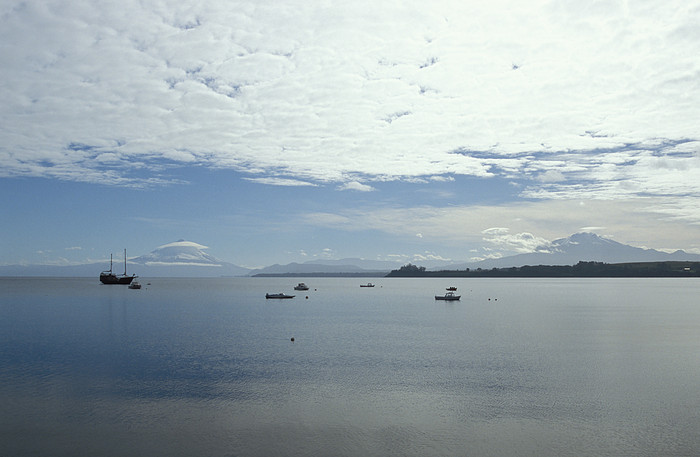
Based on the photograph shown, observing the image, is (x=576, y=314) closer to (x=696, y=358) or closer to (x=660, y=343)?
(x=660, y=343)

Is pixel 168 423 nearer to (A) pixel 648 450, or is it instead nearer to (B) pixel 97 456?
(B) pixel 97 456

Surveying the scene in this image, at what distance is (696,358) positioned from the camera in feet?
173

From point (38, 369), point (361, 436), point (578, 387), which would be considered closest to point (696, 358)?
point (578, 387)

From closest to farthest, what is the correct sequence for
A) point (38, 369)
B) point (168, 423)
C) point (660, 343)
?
1. point (168, 423)
2. point (38, 369)
3. point (660, 343)

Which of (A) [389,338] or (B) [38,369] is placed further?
(A) [389,338]

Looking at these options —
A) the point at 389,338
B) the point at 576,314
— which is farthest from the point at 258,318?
the point at 576,314

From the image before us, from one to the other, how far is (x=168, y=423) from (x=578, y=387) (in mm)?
30879

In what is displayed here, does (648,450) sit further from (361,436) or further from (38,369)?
(38,369)

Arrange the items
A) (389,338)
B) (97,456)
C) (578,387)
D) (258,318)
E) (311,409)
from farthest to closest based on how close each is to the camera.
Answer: (258,318)
(389,338)
(578,387)
(311,409)
(97,456)

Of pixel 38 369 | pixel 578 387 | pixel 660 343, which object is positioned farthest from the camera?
pixel 660 343

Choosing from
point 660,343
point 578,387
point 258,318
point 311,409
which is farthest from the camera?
point 258,318

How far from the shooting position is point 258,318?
335 feet

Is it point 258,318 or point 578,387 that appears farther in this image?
point 258,318

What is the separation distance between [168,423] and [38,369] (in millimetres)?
24628
